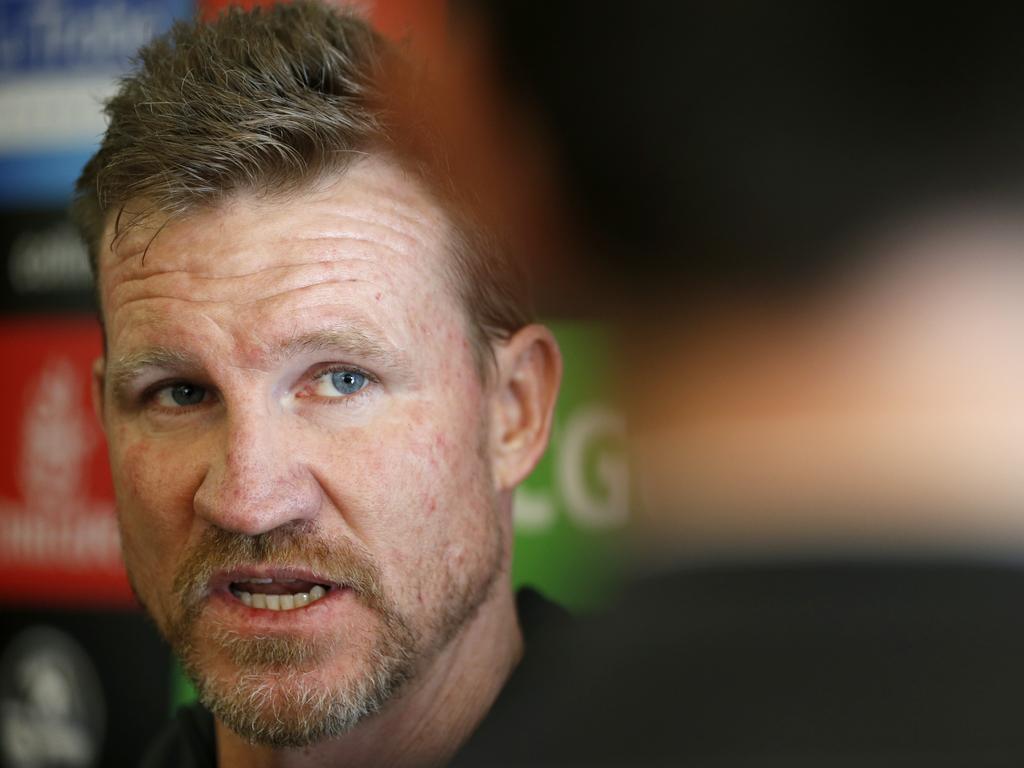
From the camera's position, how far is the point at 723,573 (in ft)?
0.84

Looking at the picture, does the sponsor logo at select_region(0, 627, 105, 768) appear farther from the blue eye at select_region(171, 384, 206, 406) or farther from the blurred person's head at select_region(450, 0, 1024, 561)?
the blurred person's head at select_region(450, 0, 1024, 561)

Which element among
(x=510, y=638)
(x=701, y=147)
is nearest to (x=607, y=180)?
(x=701, y=147)

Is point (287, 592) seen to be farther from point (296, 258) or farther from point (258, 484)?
point (296, 258)

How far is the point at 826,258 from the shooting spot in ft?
0.82

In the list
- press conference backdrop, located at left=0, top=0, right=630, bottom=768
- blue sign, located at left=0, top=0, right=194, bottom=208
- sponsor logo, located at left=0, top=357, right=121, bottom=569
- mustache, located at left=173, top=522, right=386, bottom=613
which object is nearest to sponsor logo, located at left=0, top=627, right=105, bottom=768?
press conference backdrop, located at left=0, top=0, right=630, bottom=768

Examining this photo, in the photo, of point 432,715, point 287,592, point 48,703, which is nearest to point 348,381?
point 287,592

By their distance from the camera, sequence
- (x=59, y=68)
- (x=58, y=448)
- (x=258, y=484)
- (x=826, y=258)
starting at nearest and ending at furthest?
(x=826, y=258), (x=258, y=484), (x=59, y=68), (x=58, y=448)

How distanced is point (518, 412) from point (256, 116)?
0.29 metres

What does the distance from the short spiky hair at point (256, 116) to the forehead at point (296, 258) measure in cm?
1

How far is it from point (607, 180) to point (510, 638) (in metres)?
0.66

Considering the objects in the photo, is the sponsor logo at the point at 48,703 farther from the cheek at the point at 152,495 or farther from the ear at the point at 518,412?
the ear at the point at 518,412

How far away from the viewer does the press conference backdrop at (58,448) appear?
1522 mm

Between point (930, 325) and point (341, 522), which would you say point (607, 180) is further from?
point (341, 522)

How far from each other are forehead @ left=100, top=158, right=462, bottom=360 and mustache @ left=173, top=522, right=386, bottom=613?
138 millimetres
